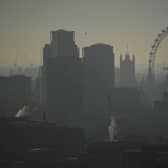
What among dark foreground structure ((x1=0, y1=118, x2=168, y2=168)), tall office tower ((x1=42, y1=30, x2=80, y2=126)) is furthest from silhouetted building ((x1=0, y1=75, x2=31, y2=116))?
dark foreground structure ((x1=0, y1=118, x2=168, y2=168))

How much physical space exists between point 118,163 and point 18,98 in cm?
6642

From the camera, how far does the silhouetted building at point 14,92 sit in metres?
98.9

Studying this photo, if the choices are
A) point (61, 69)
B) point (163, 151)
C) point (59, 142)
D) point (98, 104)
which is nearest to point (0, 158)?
point (59, 142)

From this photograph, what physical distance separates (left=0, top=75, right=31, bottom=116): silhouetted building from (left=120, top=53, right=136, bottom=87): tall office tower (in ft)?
157

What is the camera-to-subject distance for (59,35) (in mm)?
132750

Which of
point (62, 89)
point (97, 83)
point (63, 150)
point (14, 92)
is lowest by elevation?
point (63, 150)

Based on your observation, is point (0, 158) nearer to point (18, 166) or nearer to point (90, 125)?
point (18, 166)

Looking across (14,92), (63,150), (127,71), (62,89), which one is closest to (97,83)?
(14,92)

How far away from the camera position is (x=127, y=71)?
172 m

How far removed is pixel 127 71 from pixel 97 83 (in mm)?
52354

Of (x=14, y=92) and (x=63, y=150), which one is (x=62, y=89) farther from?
(x=63, y=150)

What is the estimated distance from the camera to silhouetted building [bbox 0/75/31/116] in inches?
3894

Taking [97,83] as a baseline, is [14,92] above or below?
below

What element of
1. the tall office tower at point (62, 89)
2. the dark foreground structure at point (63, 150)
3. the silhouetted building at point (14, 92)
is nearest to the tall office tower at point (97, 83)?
the tall office tower at point (62, 89)
